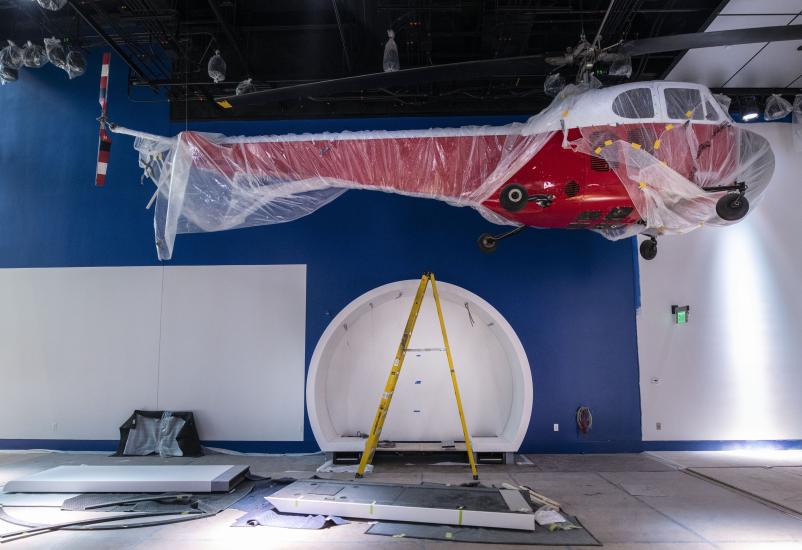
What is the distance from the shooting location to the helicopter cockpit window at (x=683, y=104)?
4.05m

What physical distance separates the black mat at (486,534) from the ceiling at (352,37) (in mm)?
4504

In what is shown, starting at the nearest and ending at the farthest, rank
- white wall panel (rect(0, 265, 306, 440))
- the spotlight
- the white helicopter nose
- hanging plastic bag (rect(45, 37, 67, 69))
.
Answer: the white helicopter nose → hanging plastic bag (rect(45, 37, 67, 69)) → the spotlight → white wall panel (rect(0, 265, 306, 440))

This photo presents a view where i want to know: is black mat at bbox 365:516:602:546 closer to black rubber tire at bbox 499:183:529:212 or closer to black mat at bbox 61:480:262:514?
black mat at bbox 61:480:262:514

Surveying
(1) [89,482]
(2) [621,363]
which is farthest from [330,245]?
(2) [621,363]

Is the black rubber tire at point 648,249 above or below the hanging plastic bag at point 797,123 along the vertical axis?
below

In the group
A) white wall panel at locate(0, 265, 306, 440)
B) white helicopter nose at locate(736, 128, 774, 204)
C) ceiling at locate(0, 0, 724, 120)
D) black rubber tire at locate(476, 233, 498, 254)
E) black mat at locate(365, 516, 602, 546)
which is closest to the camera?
black mat at locate(365, 516, 602, 546)

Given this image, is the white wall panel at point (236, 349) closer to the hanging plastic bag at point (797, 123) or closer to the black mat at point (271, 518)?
the black mat at point (271, 518)

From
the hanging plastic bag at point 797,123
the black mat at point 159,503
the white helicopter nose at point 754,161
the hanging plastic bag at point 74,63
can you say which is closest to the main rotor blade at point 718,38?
the white helicopter nose at point 754,161

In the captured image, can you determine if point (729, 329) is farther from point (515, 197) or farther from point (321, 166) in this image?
point (321, 166)

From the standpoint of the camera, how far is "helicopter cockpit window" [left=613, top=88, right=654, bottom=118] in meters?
4.07

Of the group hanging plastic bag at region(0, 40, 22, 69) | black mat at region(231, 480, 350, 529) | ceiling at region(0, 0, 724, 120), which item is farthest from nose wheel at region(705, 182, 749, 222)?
hanging plastic bag at region(0, 40, 22, 69)

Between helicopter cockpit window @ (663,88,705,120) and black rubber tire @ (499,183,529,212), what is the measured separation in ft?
4.48

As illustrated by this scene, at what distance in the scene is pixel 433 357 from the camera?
611 cm

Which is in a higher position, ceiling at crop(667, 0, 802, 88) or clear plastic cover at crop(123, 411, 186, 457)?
ceiling at crop(667, 0, 802, 88)
